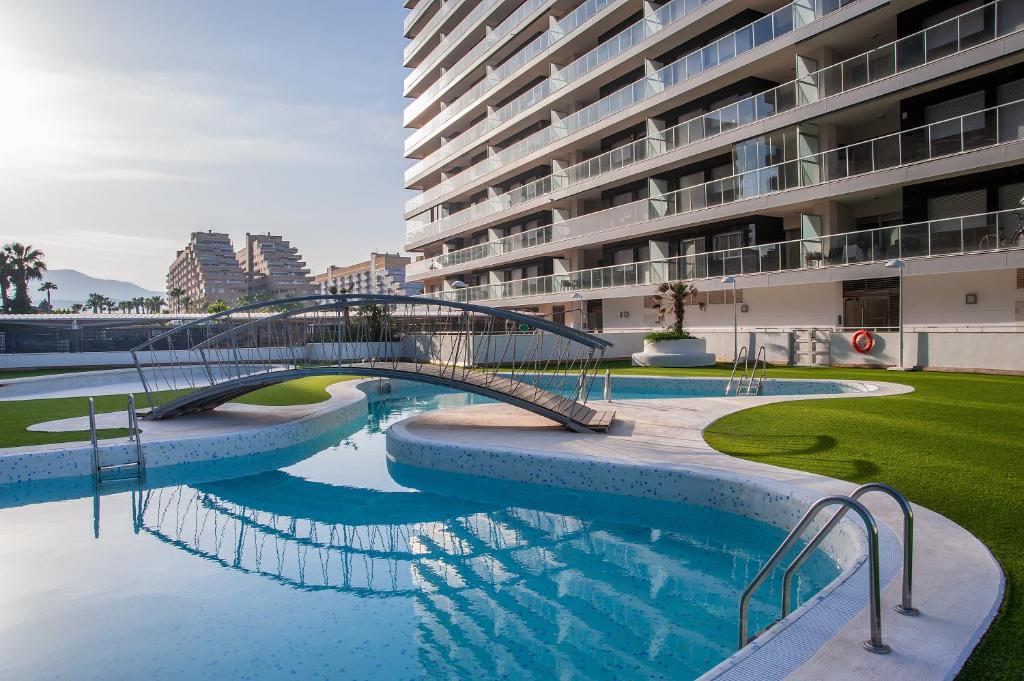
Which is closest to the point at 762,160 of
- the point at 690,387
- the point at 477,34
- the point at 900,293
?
the point at 900,293

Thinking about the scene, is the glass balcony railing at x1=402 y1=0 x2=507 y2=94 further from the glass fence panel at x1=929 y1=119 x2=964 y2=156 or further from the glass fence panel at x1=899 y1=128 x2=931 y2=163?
the glass fence panel at x1=929 y1=119 x2=964 y2=156

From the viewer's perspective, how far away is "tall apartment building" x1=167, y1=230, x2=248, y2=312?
146125 mm

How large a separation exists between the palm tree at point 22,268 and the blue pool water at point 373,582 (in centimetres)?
6976

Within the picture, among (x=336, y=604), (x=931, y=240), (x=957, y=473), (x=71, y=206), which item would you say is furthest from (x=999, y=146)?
(x=71, y=206)

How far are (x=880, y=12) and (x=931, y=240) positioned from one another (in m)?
7.76

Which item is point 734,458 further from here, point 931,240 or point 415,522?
point 931,240

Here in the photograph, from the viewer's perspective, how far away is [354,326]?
105ft

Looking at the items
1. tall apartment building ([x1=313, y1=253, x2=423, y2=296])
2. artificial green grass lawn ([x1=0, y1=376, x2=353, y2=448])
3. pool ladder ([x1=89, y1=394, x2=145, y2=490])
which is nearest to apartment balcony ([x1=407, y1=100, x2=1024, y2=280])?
artificial green grass lawn ([x1=0, y1=376, x2=353, y2=448])

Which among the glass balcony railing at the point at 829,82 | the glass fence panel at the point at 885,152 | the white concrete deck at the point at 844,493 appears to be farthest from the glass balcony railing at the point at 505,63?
the white concrete deck at the point at 844,493

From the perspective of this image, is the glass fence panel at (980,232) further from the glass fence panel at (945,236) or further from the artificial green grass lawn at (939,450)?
the artificial green grass lawn at (939,450)

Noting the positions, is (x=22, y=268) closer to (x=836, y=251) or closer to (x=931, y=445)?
(x=836, y=251)

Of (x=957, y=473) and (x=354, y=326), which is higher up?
(x=354, y=326)

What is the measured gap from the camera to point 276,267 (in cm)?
15762

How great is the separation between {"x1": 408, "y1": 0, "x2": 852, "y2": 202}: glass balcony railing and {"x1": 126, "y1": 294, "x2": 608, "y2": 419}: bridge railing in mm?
11573
